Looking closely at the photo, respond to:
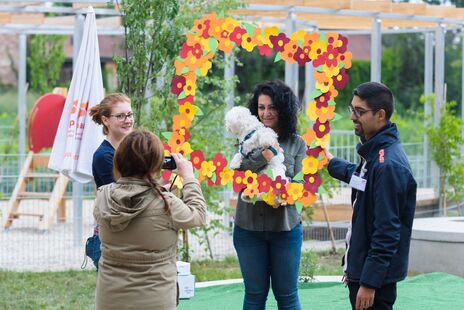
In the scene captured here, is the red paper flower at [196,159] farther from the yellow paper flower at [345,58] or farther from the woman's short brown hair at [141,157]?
the woman's short brown hair at [141,157]

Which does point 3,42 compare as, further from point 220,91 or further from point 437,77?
point 220,91

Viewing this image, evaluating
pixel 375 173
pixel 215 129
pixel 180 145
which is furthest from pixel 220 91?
pixel 375 173

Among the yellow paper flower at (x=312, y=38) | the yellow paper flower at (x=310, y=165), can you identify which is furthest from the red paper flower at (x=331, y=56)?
the yellow paper flower at (x=310, y=165)

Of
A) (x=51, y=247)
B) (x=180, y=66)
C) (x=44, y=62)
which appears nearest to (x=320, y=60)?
(x=180, y=66)

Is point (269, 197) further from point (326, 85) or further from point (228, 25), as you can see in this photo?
point (228, 25)

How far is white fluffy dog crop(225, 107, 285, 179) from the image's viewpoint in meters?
5.23

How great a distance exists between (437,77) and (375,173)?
8881 mm

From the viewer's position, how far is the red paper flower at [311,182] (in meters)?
5.29

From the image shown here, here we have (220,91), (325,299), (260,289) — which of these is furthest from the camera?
(220,91)

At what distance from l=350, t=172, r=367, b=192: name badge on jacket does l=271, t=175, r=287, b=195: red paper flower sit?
0.79 meters

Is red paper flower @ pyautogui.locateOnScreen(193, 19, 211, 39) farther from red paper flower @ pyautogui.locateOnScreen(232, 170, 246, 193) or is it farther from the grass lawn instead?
the grass lawn

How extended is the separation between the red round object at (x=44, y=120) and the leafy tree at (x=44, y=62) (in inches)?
248

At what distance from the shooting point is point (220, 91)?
9.59 m

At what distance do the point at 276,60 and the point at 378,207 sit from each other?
1615 millimetres
